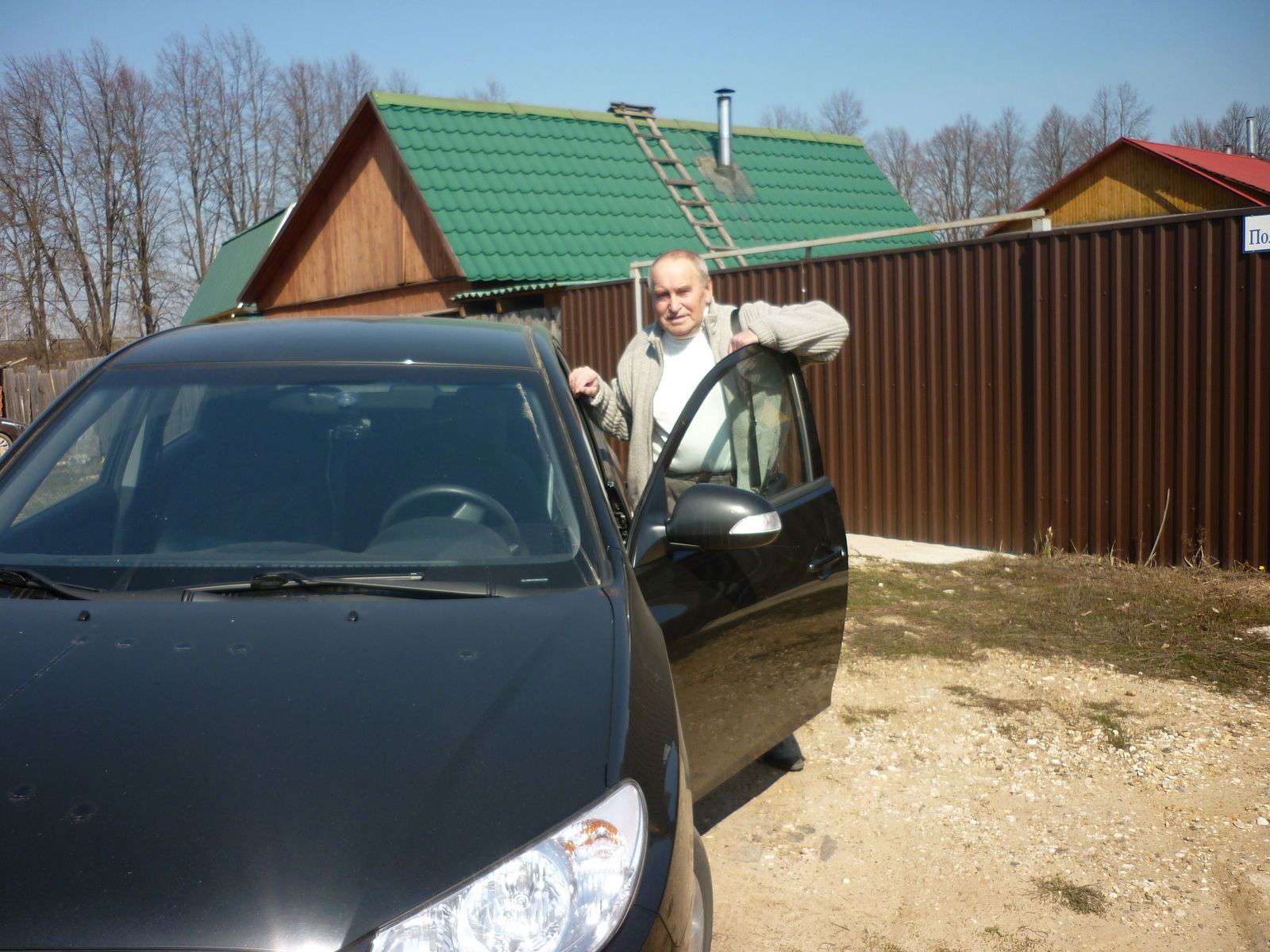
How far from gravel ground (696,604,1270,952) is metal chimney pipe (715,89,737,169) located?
14.5m

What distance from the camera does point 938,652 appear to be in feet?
19.1

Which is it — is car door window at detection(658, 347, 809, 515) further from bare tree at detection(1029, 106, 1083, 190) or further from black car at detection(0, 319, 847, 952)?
bare tree at detection(1029, 106, 1083, 190)

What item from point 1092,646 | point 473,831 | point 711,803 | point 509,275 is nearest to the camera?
point 473,831

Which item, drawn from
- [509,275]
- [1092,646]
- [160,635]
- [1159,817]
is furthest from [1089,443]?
[509,275]

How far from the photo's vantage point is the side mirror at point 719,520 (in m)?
2.72

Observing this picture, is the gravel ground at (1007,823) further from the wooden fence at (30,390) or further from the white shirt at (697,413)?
the wooden fence at (30,390)

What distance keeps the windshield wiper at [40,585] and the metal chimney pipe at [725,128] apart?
1706 centimetres

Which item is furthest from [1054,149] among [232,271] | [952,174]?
[232,271]

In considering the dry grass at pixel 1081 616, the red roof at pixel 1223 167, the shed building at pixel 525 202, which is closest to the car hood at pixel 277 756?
the dry grass at pixel 1081 616

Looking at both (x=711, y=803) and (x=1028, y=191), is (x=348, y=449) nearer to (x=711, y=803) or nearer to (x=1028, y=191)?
(x=711, y=803)

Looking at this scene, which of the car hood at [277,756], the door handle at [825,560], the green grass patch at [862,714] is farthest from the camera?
the green grass patch at [862,714]

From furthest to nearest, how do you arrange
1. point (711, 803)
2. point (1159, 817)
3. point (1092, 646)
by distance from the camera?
point (1092, 646) < point (711, 803) < point (1159, 817)

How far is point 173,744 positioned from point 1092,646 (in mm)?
5062

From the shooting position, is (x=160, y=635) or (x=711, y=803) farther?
(x=711, y=803)
